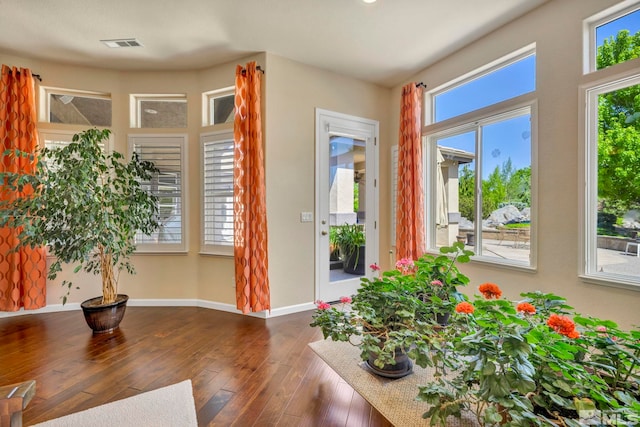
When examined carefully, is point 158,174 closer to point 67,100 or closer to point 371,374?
point 67,100

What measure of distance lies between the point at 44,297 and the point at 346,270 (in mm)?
3621

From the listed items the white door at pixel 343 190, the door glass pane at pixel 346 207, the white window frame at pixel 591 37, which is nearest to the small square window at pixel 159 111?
the white door at pixel 343 190

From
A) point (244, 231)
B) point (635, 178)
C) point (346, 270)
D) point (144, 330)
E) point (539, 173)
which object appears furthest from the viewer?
point (346, 270)

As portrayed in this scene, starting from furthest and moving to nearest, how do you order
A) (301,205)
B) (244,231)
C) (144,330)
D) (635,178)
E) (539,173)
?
1. (301,205)
2. (244,231)
3. (144,330)
4. (539,173)
5. (635,178)

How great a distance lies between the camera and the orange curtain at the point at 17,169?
3127 millimetres

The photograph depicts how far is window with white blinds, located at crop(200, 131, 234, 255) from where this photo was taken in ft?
11.6

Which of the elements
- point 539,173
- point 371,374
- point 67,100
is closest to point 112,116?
point 67,100

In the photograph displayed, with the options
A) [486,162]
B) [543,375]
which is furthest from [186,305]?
[486,162]

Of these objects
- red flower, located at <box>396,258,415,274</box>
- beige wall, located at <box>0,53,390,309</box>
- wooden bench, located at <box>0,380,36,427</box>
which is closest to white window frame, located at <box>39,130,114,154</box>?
beige wall, located at <box>0,53,390,309</box>

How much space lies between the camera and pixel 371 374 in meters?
1.93

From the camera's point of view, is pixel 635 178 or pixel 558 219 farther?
pixel 558 219

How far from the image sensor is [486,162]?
314cm

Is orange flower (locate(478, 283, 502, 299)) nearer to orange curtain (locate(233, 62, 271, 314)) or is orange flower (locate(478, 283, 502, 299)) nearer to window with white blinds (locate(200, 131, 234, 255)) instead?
orange curtain (locate(233, 62, 271, 314))

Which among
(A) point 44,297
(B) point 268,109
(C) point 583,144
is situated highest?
(B) point 268,109
